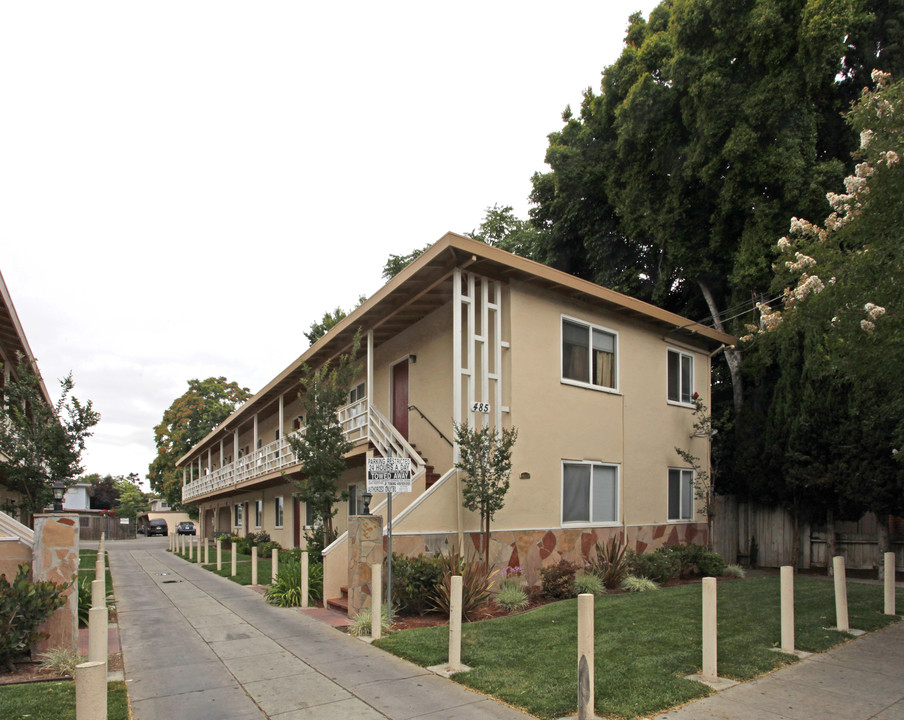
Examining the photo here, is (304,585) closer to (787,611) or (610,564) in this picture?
(610,564)

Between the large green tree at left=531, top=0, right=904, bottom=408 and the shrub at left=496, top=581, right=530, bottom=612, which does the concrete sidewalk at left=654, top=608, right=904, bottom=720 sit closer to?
the shrub at left=496, top=581, right=530, bottom=612

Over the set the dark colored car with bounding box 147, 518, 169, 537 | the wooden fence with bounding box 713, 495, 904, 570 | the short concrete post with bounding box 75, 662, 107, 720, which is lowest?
the dark colored car with bounding box 147, 518, 169, 537

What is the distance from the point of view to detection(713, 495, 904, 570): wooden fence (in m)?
18.1

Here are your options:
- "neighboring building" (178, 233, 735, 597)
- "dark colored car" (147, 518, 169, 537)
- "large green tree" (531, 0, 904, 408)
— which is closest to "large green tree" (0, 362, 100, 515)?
"neighboring building" (178, 233, 735, 597)

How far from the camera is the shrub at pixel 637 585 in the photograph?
13.5 metres

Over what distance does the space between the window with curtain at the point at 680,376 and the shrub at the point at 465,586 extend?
9.10 meters

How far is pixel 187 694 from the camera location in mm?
7148

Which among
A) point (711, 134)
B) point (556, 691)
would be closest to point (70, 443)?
point (556, 691)

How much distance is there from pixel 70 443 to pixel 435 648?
13056 mm

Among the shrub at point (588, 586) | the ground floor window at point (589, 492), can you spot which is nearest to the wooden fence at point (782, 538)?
the ground floor window at point (589, 492)

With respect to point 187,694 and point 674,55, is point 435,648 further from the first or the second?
point 674,55

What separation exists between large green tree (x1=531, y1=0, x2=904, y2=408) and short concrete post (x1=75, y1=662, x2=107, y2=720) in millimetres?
18672

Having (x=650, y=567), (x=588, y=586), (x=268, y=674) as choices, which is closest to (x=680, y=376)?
(x=650, y=567)

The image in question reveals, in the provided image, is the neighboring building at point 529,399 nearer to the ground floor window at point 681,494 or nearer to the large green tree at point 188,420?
the ground floor window at point 681,494
